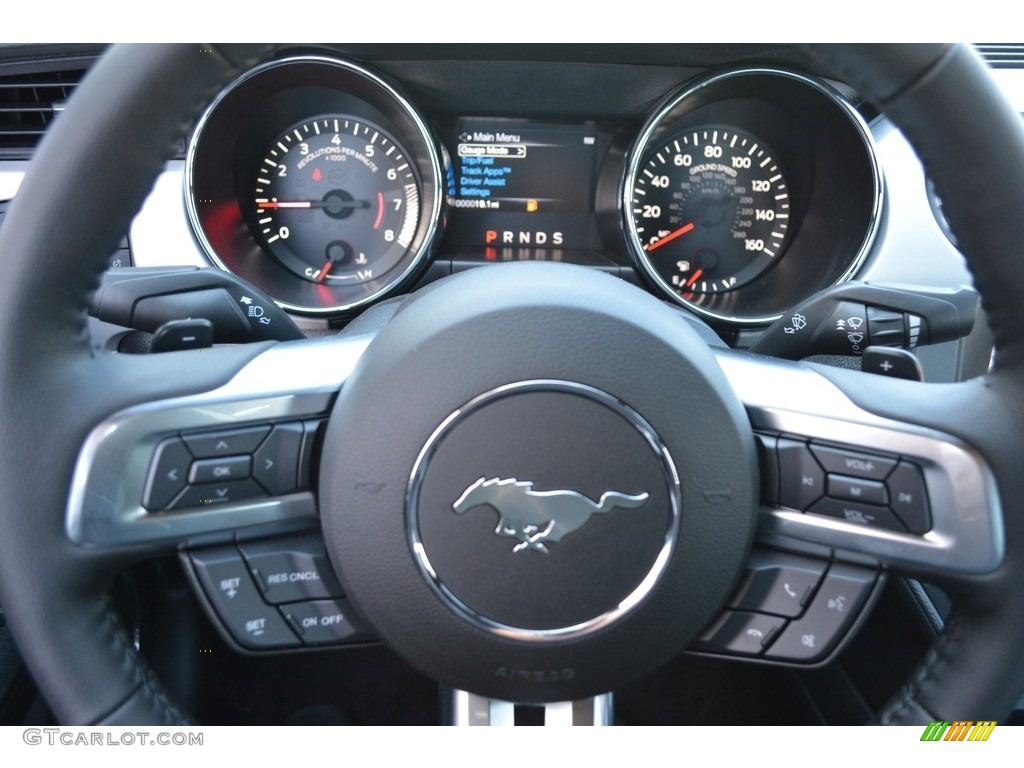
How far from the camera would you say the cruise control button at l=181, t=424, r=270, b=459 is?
3.22 feet

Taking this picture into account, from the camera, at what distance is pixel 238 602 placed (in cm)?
102

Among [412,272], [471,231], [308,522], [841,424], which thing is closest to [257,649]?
[308,522]

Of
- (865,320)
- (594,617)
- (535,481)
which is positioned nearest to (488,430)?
(535,481)

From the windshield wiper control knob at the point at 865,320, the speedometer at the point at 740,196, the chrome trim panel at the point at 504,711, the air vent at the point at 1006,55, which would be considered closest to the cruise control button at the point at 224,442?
the chrome trim panel at the point at 504,711

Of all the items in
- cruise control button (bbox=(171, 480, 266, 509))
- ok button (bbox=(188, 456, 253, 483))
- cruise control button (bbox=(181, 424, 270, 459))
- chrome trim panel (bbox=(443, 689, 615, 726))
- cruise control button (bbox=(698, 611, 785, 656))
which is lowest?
chrome trim panel (bbox=(443, 689, 615, 726))

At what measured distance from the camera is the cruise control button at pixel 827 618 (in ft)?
3.35

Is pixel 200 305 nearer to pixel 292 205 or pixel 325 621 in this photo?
pixel 325 621

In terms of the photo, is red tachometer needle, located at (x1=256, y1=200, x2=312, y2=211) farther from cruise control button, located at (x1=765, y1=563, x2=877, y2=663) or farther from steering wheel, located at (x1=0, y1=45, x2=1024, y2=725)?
cruise control button, located at (x1=765, y1=563, x2=877, y2=663)

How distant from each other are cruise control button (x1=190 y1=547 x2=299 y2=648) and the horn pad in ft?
0.38

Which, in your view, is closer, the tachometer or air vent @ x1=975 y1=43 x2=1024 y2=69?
air vent @ x1=975 y1=43 x2=1024 y2=69

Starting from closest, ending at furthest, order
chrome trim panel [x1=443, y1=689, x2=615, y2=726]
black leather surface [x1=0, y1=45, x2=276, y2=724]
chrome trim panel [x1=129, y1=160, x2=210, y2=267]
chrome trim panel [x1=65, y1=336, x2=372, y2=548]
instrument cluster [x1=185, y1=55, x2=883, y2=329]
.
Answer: black leather surface [x1=0, y1=45, x2=276, y2=724] < chrome trim panel [x1=65, y1=336, x2=372, y2=548] < chrome trim panel [x1=443, y1=689, x2=615, y2=726] < chrome trim panel [x1=129, y1=160, x2=210, y2=267] < instrument cluster [x1=185, y1=55, x2=883, y2=329]

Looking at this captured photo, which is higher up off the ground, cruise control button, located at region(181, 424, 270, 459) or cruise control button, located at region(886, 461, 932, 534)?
cruise control button, located at region(181, 424, 270, 459)

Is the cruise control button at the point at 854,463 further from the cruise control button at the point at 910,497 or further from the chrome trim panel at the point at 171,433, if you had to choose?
the chrome trim panel at the point at 171,433

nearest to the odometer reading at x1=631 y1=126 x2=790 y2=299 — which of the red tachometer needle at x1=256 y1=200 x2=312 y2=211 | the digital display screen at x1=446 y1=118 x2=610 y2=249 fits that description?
the digital display screen at x1=446 y1=118 x2=610 y2=249
